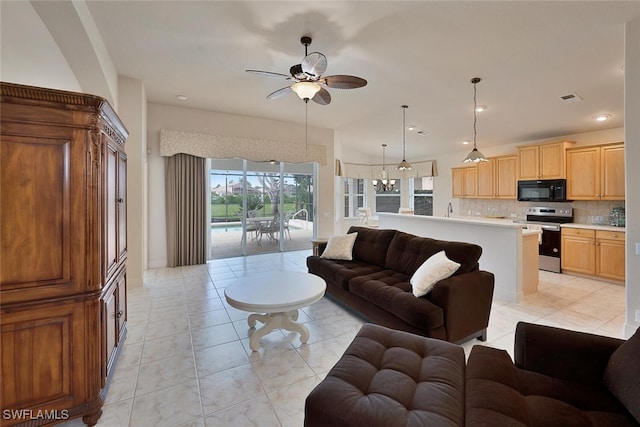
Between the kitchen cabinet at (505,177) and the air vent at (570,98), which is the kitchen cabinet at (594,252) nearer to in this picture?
the kitchen cabinet at (505,177)

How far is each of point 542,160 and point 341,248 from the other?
4.65 m

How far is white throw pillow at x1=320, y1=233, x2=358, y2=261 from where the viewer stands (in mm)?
3834

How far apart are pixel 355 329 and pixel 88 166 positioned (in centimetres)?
262

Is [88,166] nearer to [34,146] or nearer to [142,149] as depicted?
[34,146]

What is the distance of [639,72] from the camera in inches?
98.8

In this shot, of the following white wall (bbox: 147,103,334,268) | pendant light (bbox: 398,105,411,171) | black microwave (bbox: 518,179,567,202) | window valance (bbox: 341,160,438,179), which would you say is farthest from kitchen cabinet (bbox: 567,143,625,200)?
white wall (bbox: 147,103,334,268)

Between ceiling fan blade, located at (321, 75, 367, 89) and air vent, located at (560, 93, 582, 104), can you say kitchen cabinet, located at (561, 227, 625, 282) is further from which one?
ceiling fan blade, located at (321, 75, 367, 89)

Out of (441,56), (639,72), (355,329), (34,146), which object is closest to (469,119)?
(441,56)

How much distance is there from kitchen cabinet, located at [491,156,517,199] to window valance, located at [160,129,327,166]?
4.03 m

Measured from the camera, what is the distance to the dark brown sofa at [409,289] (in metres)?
2.31

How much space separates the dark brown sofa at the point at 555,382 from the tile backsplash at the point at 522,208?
5131 millimetres

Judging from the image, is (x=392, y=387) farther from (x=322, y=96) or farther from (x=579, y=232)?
(x=579, y=232)

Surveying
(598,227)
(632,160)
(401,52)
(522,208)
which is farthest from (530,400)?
(522,208)

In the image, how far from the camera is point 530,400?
1.22 meters
